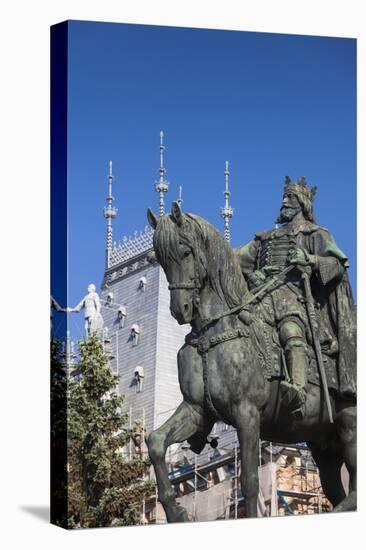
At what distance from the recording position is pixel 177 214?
19281mm

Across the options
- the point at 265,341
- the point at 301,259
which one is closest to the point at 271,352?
the point at 265,341

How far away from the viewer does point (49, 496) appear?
20.7 metres

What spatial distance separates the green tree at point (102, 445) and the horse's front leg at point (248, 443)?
88.4 inches

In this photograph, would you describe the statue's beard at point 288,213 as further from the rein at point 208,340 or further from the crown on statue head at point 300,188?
the rein at point 208,340

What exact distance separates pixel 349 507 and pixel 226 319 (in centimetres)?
256

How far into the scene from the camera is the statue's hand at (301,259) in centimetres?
2038

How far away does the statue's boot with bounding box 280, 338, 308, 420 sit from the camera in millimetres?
19750

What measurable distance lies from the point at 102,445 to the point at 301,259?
135 inches

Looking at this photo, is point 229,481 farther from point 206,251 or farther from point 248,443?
point 206,251

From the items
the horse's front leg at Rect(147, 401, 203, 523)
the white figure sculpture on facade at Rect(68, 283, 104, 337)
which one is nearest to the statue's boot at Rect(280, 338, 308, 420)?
the horse's front leg at Rect(147, 401, 203, 523)

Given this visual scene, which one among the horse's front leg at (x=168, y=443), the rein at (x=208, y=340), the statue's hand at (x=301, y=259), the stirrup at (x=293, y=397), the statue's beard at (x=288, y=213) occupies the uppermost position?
the statue's beard at (x=288, y=213)

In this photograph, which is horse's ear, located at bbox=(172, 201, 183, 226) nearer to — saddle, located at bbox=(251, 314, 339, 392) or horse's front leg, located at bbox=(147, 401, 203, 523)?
saddle, located at bbox=(251, 314, 339, 392)

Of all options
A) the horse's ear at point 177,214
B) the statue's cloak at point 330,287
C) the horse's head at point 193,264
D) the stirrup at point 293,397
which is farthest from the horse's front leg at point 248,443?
the horse's ear at point 177,214

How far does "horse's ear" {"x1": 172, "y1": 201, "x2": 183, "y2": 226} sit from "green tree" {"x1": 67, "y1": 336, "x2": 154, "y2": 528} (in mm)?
2823
